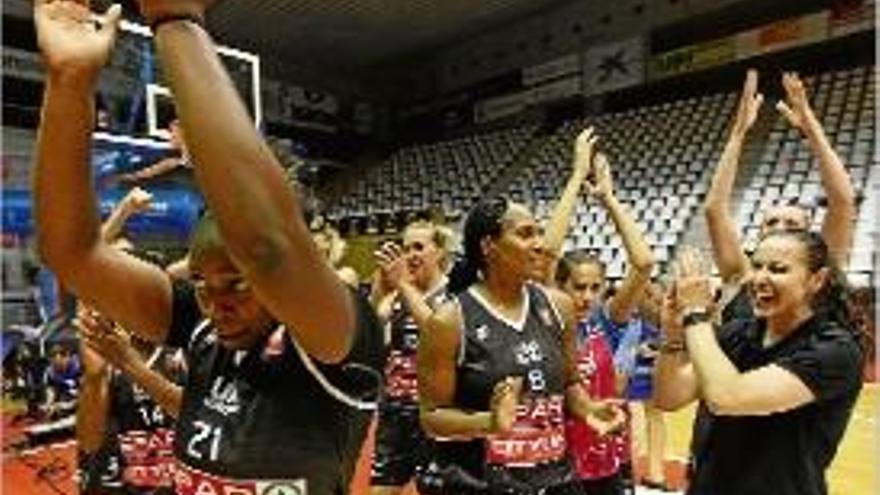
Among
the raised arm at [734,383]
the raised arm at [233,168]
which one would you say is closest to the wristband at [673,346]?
the raised arm at [734,383]

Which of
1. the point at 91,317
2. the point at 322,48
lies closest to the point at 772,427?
the point at 91,317

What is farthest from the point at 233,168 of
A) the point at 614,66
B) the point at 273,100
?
the point at 273,100

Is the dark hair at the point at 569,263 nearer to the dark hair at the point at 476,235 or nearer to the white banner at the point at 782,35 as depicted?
the dark hair at the point at 476,235

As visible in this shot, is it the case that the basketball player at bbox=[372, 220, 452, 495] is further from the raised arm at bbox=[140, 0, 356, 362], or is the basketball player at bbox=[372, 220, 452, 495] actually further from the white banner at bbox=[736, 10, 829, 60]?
the white banner at bbox=[736, 10, 829, 60]

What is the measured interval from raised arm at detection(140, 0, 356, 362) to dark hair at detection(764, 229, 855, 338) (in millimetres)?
2173

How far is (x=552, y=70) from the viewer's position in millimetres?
21281

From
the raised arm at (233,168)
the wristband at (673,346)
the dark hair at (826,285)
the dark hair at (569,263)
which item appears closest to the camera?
the raised arm at (233,168)

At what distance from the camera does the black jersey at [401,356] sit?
5844 mm

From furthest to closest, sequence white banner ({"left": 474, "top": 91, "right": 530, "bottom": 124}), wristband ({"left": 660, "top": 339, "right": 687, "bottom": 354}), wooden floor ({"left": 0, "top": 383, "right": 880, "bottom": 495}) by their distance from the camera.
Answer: white banner ({"left": 474, "top": 91, "right": 530, "bottom": 124}) < wooden floor ({"left": 0, "top": 383, "right": 880, "bottom": 495}) < wristband ({"left": 660, "top": 339, "right": 687, "bottom": 354})

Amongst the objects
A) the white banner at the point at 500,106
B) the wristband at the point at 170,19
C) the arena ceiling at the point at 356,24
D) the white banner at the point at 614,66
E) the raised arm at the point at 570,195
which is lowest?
the raised arm at the point at 570,195

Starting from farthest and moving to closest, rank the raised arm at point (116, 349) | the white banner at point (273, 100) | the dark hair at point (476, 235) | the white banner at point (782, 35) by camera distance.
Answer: the white banner at point (273, 100) → the white banner at point (782, 35) → the dark hair at point (476, 235) → the raised arm at point (116, 349)

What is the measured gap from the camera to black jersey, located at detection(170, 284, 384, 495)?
5.29ft

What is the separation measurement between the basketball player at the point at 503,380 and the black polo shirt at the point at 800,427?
1.76ft

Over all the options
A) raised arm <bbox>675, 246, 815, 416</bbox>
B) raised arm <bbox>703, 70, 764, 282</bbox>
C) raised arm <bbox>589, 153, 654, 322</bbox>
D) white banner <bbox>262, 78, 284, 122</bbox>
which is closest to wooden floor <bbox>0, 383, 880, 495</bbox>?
raised arm <bbox>589, 153, 654, 322</bbox>
